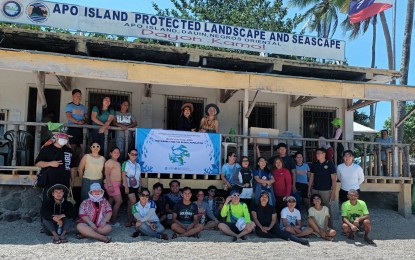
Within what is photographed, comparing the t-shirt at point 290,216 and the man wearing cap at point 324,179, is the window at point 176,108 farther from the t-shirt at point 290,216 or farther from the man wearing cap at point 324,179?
the t-shirt at point 290,216

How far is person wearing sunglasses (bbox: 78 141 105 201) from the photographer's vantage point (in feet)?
27.5

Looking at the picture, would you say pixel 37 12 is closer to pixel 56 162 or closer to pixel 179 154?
pixel 56 162

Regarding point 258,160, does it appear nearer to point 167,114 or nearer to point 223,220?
point 223,220

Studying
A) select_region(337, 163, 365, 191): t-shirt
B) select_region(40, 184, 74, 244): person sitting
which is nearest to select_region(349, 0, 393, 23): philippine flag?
select_region(337, 163, 365, 191): t-shirt

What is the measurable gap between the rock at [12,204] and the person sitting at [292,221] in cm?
516

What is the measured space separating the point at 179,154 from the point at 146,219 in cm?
191

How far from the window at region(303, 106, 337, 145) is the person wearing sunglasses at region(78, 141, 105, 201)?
284 inches

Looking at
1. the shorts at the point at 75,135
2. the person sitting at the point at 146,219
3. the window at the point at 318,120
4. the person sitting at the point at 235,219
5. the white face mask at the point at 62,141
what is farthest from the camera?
the window at the point at 318,120

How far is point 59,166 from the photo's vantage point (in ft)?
26.3

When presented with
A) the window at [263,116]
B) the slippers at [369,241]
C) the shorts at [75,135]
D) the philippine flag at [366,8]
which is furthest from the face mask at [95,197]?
the philippine flag at [366,8]

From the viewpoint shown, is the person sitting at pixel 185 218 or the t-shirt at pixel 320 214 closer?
the person sitting at pixel 185 218

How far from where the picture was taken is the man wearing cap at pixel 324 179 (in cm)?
941

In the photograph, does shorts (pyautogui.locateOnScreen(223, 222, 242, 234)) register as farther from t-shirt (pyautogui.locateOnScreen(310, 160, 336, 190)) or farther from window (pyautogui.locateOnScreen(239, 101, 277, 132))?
window (pyautogui.locateOnScreen(239, 101, 277, 132))

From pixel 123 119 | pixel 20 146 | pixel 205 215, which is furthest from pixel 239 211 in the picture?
pixel 20 146
